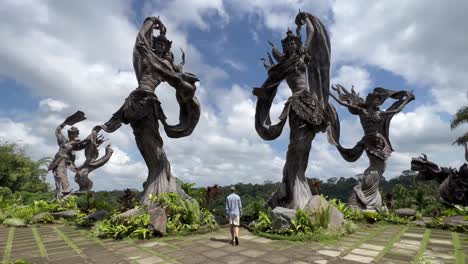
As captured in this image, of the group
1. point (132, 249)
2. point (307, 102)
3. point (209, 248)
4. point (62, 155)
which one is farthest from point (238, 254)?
point (62, 155)

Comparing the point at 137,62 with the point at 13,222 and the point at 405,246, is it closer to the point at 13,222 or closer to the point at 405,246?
the point at 13,222

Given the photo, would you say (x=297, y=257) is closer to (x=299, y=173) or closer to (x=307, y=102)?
(x=299, y=173)

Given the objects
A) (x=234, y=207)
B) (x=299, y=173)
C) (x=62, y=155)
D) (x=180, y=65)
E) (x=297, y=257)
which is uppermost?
(x=180, y=65)

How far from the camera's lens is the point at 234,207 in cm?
621

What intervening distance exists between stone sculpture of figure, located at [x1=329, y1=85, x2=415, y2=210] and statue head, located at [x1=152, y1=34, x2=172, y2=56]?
270 inches

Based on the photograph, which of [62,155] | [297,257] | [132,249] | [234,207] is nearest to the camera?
[297,257]

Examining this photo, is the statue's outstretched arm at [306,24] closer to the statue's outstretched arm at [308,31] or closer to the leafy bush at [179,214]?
the statue's outstretched arm at [308,31]

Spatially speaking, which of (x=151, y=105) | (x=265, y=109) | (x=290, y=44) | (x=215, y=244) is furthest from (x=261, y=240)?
(x=290, y=44)

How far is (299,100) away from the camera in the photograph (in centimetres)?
786

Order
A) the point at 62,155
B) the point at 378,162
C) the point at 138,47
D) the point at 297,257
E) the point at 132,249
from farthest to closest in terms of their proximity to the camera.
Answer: the point at 62,155 → the point at 378,162 → the point at 138,47 → the point at 132,249 → the point at 297,257

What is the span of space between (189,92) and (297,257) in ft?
17.7

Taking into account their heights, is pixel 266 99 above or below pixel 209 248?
above

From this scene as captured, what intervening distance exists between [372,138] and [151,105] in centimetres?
825

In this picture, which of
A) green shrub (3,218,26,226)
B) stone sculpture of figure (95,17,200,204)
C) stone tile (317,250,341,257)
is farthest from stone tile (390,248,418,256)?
green shrub (3,218,26,226)
